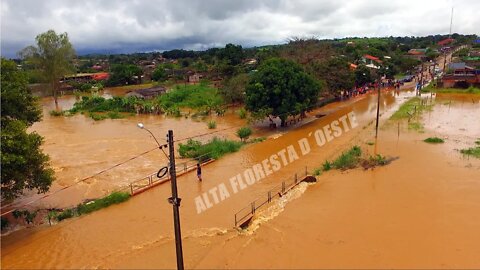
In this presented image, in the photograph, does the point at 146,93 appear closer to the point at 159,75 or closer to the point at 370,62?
the point at 159,75

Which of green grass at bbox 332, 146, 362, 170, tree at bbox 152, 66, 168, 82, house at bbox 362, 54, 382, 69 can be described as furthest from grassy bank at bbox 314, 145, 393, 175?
tree at bbox 152, 66, 168, 82

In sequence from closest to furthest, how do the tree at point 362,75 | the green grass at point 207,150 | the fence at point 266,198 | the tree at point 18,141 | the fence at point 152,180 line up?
the tree at point 18,141, the fence at point 266,198, the fence at point 152,180, the green grass at point 207,150, the tree at point 362,75

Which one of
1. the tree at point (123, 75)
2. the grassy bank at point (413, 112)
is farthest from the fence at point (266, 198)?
the tree at point (123, 75)

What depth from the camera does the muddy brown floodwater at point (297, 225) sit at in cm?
1057

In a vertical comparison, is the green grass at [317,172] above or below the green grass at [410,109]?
below

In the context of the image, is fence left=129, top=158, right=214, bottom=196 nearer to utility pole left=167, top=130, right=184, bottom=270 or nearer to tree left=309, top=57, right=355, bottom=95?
utility pole left=167, top=130, right=184, bottom=270

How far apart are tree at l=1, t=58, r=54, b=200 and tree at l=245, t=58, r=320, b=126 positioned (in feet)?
50.0

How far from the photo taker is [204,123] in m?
33.2

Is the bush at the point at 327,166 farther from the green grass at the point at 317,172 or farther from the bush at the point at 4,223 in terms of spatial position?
the bush at the point at 4,223

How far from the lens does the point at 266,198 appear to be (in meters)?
14.9

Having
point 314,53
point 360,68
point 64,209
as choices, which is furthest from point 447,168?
point 360,68

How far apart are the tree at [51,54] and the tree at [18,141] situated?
3782 cm

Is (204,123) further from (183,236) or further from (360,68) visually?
(360,68)

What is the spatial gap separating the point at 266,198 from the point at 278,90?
39.8 ft
